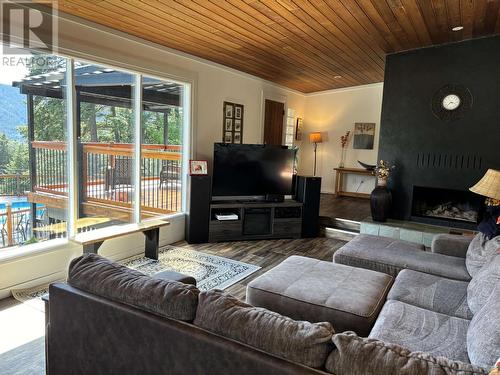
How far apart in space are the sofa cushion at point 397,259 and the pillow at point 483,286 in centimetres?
53

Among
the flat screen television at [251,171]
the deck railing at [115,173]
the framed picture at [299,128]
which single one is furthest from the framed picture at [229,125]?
the framed picture at [299,128]

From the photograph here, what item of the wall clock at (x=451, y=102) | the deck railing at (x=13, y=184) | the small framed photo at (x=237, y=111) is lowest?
the deck railing at (x=13, y=184)

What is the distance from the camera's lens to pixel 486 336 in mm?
1424

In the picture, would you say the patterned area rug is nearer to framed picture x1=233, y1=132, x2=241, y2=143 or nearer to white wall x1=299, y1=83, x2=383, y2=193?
framed picture x1=233, y1=132, x2=241, y2=143

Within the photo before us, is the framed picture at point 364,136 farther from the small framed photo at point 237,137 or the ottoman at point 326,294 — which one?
the ottoman at point 326,294

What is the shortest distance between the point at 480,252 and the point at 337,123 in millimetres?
5622

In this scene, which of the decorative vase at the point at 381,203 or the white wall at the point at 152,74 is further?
the decorative vase at the point at 381,203

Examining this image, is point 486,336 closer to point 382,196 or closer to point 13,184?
point 13,184

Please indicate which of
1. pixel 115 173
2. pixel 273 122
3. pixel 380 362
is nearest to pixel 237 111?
pixel 273 122

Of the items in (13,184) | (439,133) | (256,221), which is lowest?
(256,221)

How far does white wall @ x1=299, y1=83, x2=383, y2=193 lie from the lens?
25.0ft

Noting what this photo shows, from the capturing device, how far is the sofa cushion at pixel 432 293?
218cm

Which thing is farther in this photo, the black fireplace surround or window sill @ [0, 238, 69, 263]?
the black fireplace surround

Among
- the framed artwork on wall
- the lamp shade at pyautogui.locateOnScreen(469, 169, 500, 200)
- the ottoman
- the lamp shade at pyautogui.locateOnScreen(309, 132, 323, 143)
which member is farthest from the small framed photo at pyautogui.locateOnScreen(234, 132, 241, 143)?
the lamp shade at pyautogui.locateOnScreen(469, 169, 500, 200)
